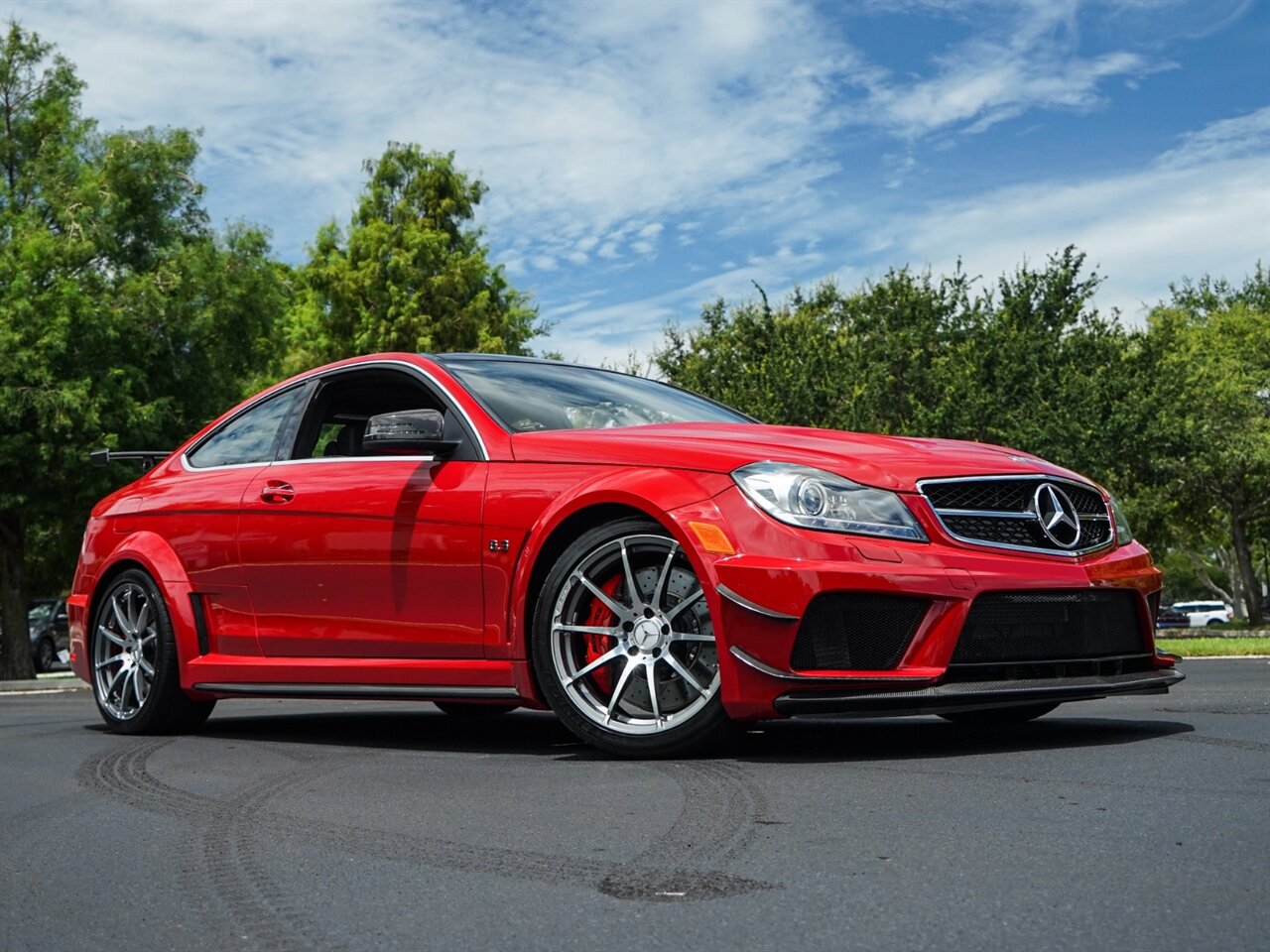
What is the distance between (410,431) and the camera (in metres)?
5.97

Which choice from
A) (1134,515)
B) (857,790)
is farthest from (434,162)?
(857,790)

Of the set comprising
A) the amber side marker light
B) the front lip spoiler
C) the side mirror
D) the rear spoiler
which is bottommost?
the front lip spoiler

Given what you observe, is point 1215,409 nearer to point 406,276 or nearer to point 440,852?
point 406,276

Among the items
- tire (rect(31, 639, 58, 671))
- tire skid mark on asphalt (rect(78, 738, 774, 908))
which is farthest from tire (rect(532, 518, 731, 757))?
tire (rect(31, 639, 58, 671))

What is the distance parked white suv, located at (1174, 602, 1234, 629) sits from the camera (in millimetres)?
82125

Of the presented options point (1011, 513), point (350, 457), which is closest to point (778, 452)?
point (1011, 513)

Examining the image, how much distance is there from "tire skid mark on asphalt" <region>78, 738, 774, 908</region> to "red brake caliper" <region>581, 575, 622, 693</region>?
0.50 m

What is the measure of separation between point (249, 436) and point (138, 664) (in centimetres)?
119

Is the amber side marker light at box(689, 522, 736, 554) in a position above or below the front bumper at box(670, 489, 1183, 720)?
above

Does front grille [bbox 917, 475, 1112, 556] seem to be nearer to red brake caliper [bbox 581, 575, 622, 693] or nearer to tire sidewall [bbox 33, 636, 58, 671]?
red brake caliper [bbox 581, 575, 622, 693]

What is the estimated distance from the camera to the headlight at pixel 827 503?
5148 millimetres

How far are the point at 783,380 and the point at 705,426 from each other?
92.1 feet

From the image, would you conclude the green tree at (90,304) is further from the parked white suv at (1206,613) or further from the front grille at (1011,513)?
the parked white suv at (1206,613)

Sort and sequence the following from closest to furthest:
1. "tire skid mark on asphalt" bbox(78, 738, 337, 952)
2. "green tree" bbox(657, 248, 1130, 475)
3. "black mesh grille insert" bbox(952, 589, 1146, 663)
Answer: "tire skid mark on asphalt" bbox(78, 738, 337, 952), "black mesh grille insert" bbox(952, 589, 1146, 663), "green tree" bbox(657, 248, 1130, 475)
